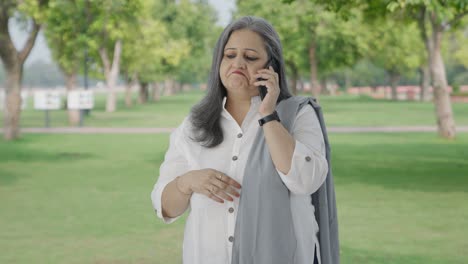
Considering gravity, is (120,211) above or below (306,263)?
below

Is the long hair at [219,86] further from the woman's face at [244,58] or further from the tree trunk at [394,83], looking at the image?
the tree trunk at [394,83]

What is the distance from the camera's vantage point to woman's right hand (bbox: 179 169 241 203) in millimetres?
2883

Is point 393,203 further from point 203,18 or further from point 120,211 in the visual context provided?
point 203,18

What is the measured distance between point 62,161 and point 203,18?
2396 inches

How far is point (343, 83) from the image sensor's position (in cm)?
12950

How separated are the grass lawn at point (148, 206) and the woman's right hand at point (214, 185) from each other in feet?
15.8

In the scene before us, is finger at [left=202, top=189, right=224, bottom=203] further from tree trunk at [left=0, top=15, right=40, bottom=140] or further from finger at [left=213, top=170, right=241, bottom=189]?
tree trunk at [left=0, top=15, right=40, bottom=140]

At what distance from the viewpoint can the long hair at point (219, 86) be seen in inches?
119

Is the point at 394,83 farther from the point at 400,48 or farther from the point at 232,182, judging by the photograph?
the point at 232,182

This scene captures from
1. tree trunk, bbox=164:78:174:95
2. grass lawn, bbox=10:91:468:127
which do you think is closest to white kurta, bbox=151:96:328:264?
grass lawn, bbox=10:91:468:127

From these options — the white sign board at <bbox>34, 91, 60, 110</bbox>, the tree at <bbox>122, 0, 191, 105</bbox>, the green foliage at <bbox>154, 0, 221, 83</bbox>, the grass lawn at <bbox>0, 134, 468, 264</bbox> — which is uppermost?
the green foliage at <bbox>154, 0, 221, 83</bbox>

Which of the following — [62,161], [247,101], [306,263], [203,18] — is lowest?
[62,161]

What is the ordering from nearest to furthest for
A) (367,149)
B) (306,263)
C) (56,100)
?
(306,263)
(367,149)
(56,100)

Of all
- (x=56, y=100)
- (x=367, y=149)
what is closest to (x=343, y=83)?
(x=56, y=100)
